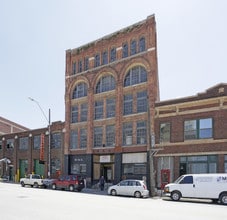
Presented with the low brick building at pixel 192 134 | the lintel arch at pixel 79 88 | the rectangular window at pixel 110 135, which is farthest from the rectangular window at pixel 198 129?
the lintel arch at pixel 79 88

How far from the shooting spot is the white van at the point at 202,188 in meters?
24.5

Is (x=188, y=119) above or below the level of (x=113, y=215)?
above

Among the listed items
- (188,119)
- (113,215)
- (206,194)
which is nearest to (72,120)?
(188,119)

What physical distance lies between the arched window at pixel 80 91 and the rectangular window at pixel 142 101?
31.6ft

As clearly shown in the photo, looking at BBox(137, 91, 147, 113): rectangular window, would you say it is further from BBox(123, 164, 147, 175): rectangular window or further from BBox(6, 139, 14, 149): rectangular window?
BBox(6, 139, 14, 149): rectangular window

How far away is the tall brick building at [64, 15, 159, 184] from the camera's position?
3847cm

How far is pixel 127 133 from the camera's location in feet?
131

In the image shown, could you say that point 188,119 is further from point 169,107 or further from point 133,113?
point 133,113

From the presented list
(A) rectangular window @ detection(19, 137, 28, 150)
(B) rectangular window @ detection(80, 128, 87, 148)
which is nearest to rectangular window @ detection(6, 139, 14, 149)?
(A) rectangular window @ detection(19, 137, 28, 150)

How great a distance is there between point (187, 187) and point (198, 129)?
7866 mm

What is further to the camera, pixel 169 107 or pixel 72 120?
pixel 72 120

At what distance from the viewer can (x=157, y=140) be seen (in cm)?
3562

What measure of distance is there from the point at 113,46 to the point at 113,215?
30690 millimetres

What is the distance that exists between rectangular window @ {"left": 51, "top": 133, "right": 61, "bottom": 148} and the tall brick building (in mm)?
2789
